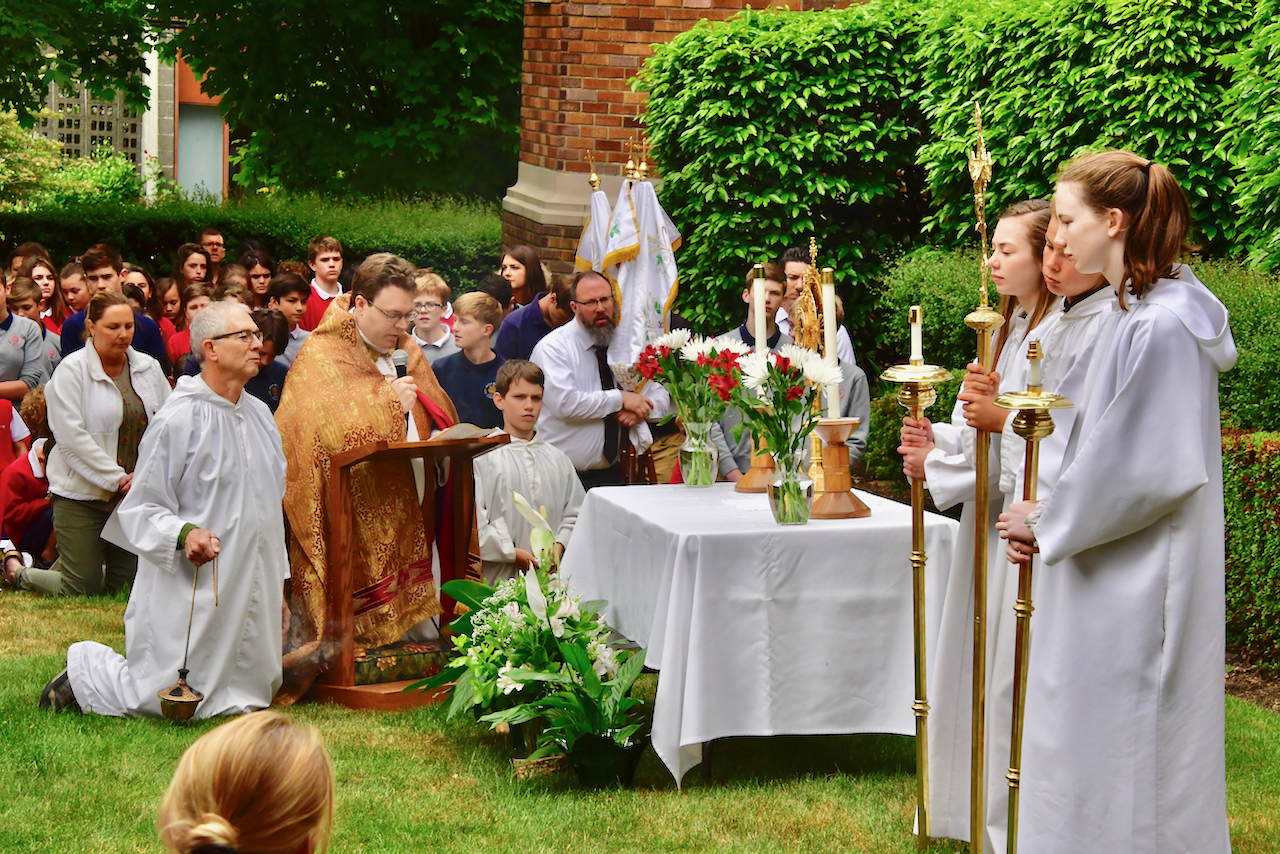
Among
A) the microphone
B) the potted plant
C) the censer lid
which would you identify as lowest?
the censer lid

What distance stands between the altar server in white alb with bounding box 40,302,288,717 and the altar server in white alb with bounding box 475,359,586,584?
40.6 inches

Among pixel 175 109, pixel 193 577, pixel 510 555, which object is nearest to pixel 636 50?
pixel 510 555

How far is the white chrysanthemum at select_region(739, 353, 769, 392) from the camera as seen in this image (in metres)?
5.14

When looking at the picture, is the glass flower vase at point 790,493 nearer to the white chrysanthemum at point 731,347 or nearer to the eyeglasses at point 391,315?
the white chrysanthemum at point 731,347

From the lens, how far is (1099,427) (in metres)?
3.46

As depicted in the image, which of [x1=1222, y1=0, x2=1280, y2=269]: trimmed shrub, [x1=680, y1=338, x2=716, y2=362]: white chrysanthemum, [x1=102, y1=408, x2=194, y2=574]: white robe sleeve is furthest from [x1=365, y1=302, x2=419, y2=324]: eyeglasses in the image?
[x1=1222, y1=0, x2=1280, y2=269]: trimmed shrub

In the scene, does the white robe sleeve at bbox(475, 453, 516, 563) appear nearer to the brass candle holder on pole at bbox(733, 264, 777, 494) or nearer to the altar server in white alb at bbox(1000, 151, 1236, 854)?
the brass candle holder on pole at bbox(733, 264, 777, 494)

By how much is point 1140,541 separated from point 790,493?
Answer: 1.73m

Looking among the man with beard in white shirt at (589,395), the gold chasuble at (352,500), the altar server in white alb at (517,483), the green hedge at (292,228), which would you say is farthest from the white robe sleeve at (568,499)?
the green hedge at (292,228)

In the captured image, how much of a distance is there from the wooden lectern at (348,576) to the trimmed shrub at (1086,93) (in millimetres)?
4124

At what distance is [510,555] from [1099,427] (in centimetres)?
379

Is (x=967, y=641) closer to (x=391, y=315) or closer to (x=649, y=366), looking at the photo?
(x=649, y=366)

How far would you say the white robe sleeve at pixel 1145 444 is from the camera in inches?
134

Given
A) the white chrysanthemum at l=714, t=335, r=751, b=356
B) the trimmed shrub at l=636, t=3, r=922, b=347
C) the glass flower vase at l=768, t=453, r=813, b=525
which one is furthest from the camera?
the trimmed shrub at l=636, t=3, r=922, b=347
